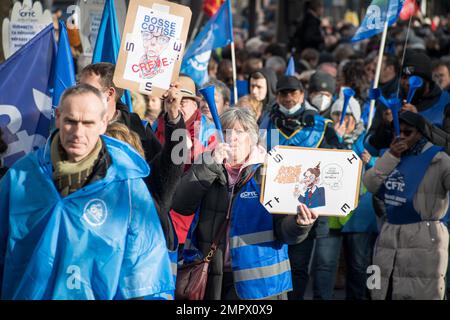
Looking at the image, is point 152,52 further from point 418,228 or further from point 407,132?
point 418,228

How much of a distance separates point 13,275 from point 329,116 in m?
5.94

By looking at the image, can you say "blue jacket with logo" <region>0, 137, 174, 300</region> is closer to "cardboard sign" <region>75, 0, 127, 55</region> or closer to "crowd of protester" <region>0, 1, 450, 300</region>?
"crowd of protester" <region>0, 1, 450, 300</region>

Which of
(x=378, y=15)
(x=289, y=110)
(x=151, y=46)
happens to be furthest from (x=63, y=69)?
(x=378, y=15)

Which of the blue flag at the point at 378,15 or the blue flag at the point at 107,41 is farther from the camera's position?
the blue flag at the point at 378,15

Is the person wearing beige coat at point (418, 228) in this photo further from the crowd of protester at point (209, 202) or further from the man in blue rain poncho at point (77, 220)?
the man in blue rain poncho at point (77, 220)

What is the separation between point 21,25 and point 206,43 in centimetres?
199

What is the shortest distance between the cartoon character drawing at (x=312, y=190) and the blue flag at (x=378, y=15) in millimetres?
3957

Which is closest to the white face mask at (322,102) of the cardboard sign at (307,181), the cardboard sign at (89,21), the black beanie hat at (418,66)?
the black beanie hat at (418,66)

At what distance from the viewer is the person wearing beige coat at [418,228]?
24.6 ft

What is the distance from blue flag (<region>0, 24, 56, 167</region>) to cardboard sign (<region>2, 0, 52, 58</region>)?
2.16m

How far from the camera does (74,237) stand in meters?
4.62

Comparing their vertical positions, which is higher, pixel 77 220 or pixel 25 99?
pixel 25 99

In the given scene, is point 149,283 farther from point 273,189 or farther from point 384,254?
point 384,254

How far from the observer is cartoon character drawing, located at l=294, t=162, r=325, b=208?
567 centimetres
